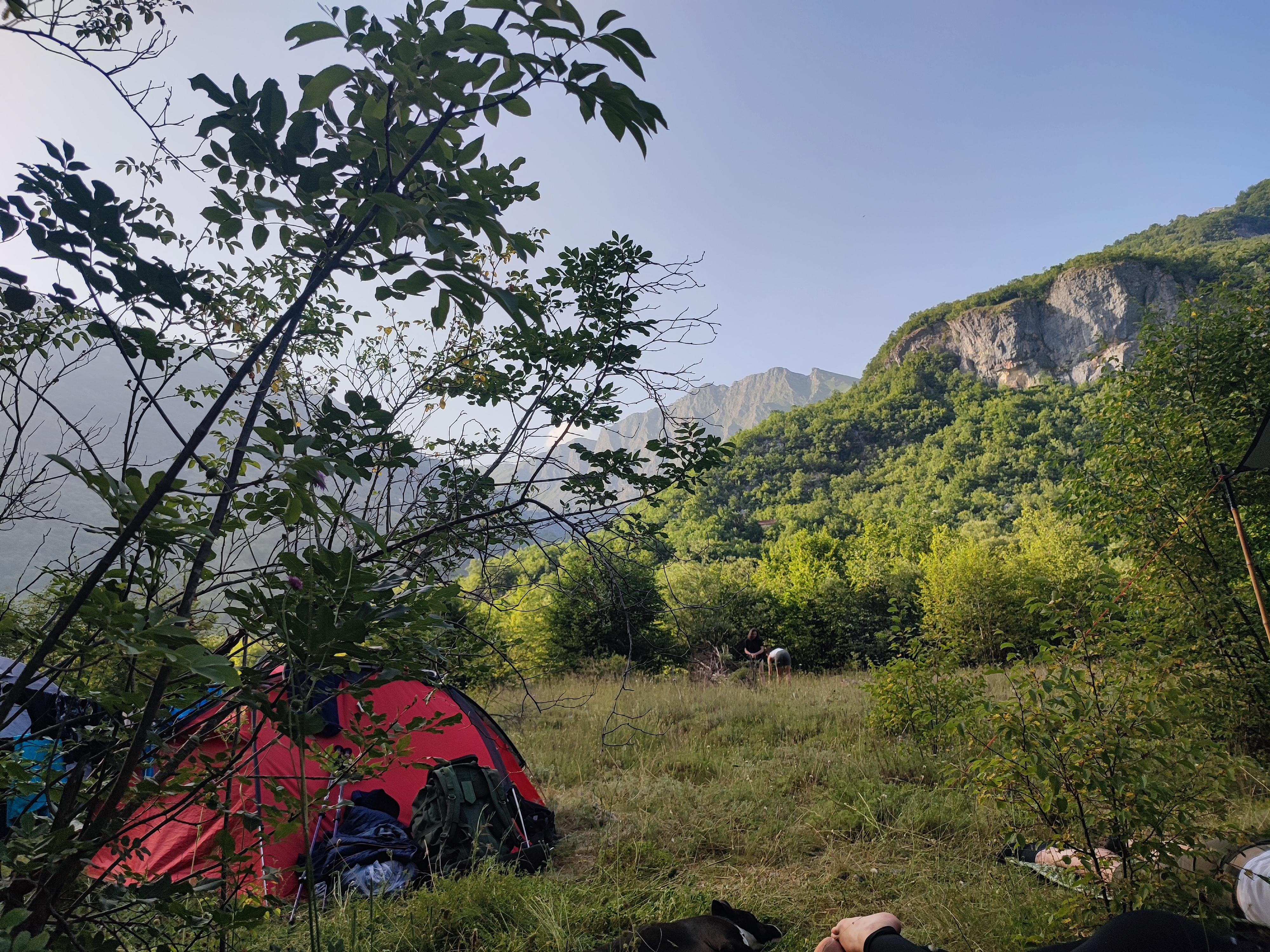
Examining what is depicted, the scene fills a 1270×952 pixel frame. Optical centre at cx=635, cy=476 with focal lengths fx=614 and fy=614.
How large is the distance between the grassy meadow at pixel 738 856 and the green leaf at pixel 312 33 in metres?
1.53

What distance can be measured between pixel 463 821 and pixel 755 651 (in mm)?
7584

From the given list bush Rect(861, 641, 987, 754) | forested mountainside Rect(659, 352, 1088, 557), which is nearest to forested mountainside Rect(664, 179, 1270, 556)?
forested mountainside Rect(659, 352, 1088, 557)

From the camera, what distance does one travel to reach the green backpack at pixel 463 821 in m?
3.16

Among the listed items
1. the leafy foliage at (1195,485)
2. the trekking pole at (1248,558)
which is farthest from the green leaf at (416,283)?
the leafy foliage at (1195,485)

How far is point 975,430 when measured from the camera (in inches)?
1762

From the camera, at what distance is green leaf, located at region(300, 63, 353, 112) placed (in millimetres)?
756

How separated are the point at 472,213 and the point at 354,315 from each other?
214 cm

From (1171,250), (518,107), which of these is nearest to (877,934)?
(518,107)

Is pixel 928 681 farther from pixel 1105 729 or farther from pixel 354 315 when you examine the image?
pixel 354 315

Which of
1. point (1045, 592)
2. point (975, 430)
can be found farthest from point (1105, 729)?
point (975, 430)

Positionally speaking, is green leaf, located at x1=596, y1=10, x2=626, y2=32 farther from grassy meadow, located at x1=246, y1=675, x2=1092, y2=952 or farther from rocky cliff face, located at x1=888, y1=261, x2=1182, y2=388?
rocky cliff face, located at x1=888, y1=261, x2=1182, y2=388

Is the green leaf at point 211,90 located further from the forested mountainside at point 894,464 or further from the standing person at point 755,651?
the forested mountainside at point 894,464

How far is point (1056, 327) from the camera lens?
62531mm

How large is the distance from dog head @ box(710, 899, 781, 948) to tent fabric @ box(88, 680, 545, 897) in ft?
4.04
